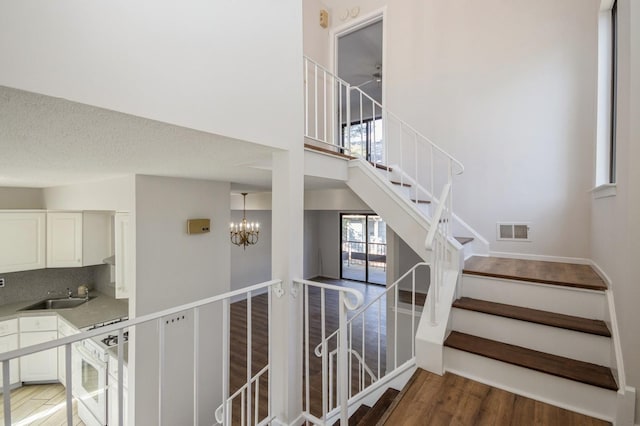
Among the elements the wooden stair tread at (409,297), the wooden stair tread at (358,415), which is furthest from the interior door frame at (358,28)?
the wooden stair tread at (358,415)

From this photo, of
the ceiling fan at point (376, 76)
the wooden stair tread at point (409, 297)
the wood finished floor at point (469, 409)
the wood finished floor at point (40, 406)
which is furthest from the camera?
the ceiling fan at point (376, 76)

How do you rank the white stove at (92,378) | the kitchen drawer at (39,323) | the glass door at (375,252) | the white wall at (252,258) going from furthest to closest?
the glass door at (375,252), the white wall at (252,258), the kitchen drawer at (39,323), the white stove at (92,378)

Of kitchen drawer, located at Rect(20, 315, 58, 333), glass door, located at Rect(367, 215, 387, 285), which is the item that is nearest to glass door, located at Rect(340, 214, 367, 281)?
glass door, located at Rect(367, 215, 387, 285)

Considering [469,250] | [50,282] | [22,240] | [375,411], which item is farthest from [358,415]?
[50,282]

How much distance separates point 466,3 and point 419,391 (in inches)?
165

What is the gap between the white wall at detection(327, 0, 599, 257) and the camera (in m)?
2.91

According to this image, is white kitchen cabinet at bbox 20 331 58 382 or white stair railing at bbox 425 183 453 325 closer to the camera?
white stair railing at bbox 425 183 453 325

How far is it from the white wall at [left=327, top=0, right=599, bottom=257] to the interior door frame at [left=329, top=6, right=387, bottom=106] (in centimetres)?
20

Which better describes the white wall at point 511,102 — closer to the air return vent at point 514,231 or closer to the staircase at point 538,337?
the air return vent at point 514,231

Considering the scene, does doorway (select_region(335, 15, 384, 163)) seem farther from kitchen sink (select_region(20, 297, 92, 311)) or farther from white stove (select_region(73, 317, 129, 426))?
kitchen sink (select_region(20, 297, 92, 311))

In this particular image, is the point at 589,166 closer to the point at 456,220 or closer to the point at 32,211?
the point at 456,220

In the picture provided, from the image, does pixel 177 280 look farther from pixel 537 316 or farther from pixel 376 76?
pixel 376 76

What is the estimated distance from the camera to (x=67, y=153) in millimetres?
1706

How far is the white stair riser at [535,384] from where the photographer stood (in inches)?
61.3
